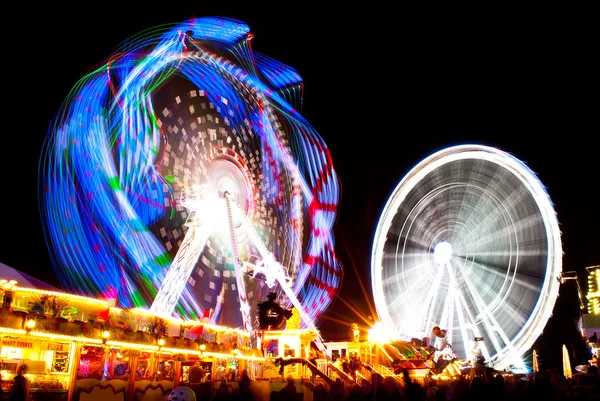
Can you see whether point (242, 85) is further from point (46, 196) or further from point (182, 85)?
point (46, 196)

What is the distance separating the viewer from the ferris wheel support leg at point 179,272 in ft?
77.0

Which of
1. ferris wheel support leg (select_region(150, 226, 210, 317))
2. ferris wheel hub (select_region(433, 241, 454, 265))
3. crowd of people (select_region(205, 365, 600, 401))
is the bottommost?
crowd of people (select_region(205, 365, 600, 401))

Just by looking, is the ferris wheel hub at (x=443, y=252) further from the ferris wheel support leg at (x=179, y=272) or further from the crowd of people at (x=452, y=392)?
the crowd of people at (x=452, y=392)

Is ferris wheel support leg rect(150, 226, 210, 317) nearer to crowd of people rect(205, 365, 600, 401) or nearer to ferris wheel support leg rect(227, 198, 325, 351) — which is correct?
ferris wheel support leg rect(227, 198, 325, 351)

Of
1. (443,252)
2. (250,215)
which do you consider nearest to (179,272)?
(250,215)

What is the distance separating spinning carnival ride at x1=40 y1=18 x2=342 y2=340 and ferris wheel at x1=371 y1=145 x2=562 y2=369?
199 inches

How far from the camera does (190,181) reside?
27.4 meters

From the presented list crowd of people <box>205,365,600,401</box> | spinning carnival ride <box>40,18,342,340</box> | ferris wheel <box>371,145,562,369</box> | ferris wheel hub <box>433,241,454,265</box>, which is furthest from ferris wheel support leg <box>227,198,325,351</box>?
crowd of people <box>205,365,600,401</box>

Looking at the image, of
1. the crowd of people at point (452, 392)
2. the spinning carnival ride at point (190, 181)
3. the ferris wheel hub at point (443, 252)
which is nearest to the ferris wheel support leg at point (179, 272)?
the spinning carnival ride at point (190, 181)

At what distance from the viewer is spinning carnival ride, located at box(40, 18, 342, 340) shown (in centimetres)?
2097

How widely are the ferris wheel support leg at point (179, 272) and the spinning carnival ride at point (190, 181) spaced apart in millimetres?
60

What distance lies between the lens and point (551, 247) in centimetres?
2742

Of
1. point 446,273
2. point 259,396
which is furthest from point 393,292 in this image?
point 259,396

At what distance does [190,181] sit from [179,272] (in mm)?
5008
